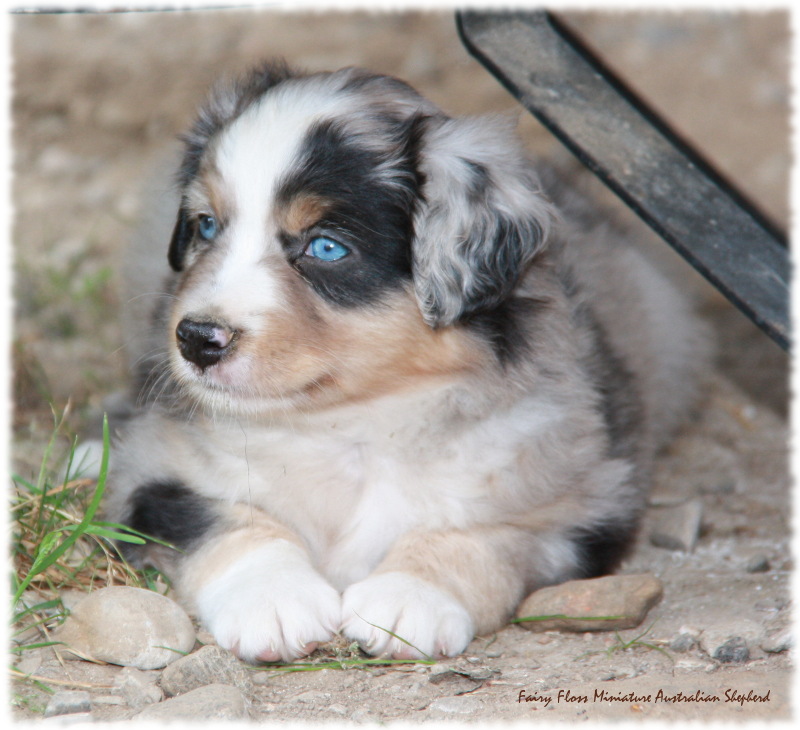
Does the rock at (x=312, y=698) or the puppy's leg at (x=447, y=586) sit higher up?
the puppy's leg at (x=447, y=586)

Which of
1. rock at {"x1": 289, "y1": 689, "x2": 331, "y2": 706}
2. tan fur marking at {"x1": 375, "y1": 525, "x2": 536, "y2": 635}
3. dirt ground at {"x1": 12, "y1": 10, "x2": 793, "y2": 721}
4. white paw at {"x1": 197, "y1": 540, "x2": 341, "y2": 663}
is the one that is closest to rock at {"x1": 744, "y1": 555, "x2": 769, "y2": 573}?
dirt ground at {"x1": 12, "y1": 10, "x2": 793, "y2": 721}

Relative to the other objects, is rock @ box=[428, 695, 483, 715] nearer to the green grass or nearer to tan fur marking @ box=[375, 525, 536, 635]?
tan fur marking @ box=[375, 525, 536, 635]

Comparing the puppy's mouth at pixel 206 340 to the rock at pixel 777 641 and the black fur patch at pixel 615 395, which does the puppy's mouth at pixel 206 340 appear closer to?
the black fur patch at pixel 615 395

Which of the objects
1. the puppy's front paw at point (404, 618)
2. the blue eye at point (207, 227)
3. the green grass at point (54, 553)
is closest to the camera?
the puppy's front paw at point (404, 618)

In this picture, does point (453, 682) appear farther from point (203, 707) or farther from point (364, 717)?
point (203, 707)

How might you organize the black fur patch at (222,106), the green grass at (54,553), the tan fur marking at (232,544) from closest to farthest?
the green grass at (54,553)
the tan fur marking at (232,544)
the black fur patch at (222,106)

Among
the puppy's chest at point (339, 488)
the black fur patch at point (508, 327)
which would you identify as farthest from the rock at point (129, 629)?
the black fur patch at point (508, 327)

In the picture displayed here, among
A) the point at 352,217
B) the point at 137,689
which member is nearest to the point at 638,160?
the point at 352,217
